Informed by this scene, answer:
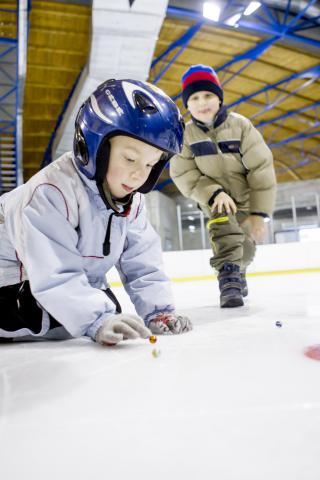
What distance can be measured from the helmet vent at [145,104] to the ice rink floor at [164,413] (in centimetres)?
51

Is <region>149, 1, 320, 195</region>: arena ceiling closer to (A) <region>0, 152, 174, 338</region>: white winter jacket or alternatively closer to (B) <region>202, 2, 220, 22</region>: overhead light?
(B) <region>202, 2, 220, 22</region>: overhead light

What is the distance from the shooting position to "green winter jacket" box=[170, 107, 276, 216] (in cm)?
201

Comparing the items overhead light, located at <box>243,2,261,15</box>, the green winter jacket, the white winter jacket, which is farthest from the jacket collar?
overhead light, located at <box>243,2,261,15</box>

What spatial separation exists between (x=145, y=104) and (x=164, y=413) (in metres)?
0.67

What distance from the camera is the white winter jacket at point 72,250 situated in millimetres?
950

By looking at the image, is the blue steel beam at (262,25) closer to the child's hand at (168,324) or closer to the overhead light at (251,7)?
the overhead light at (251,7)

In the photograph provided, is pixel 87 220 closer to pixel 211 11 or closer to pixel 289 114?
pixel 211 11

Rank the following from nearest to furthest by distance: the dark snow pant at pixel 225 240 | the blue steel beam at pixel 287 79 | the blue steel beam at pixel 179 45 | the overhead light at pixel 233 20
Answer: the dark snow pant at pixel 225 240 < the overhead light at pixel 233 20 < the blue steel beam at pixel 179 45 < the blue steel beam at pixel 287 79

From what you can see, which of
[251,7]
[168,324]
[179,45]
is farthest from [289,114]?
[168,324]

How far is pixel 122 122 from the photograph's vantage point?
3.12 ft

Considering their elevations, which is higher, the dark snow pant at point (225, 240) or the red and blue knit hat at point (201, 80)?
the red and blue knit hat at point (201, 80)

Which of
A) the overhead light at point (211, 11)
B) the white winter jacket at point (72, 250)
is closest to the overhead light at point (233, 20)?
the overhead light at point (211, 11)

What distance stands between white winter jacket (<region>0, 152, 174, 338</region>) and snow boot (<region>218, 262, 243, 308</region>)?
610 millimetres

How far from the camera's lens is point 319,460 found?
1.30 ft
